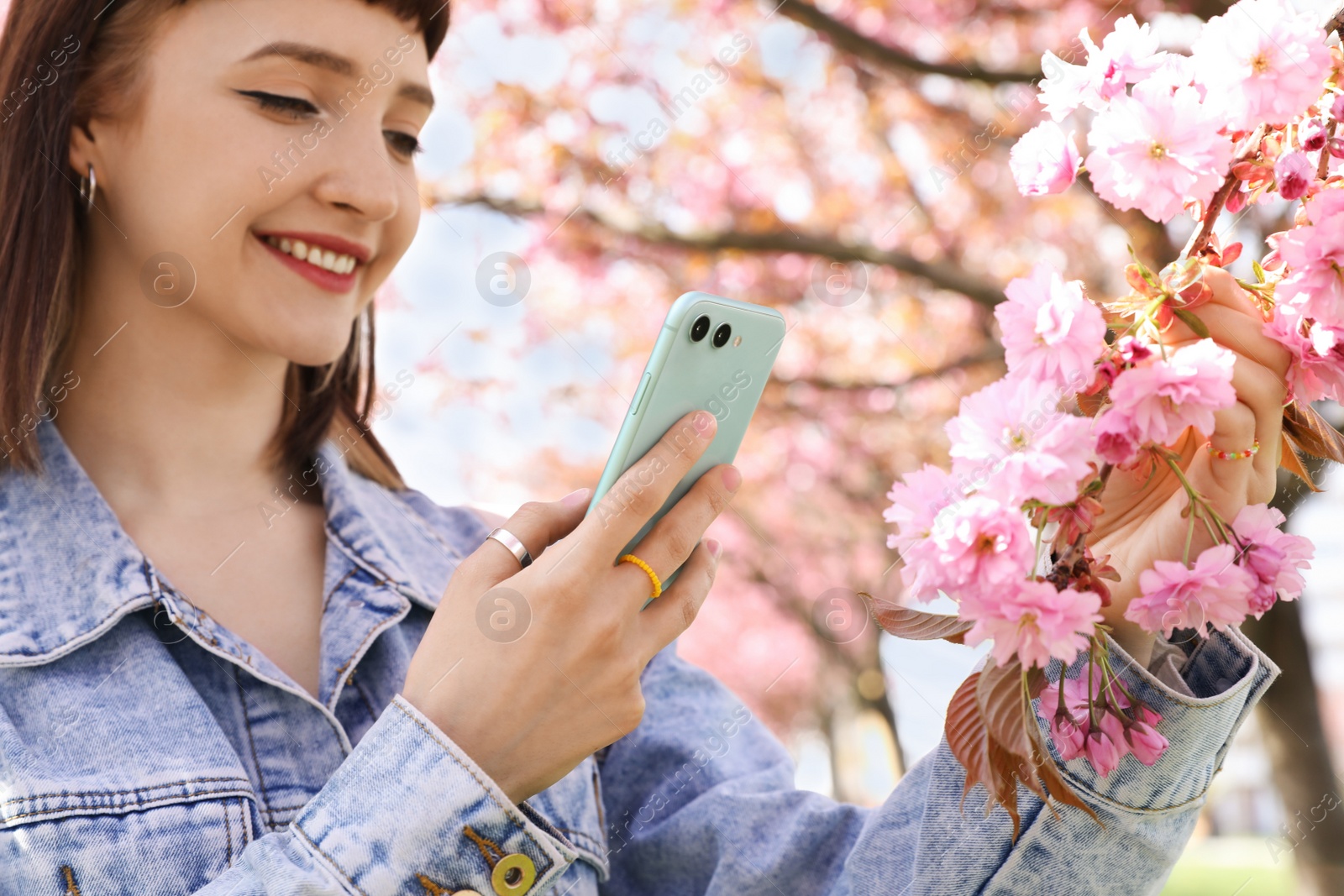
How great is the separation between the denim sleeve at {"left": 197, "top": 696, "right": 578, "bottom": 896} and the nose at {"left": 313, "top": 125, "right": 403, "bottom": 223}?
2.64ft

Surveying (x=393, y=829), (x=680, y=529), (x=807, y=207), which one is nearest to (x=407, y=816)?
(x=393, y=829)

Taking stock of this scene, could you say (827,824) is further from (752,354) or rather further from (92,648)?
(92,648)

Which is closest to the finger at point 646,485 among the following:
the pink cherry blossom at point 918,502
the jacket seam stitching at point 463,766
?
the jacket seam stitching at point 463,766

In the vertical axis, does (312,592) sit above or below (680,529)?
below

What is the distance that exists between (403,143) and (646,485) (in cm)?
Result: 90

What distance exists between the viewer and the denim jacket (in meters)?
1.01

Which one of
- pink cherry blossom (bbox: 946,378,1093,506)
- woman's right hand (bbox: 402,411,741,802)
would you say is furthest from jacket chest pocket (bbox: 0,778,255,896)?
pink cherry blossom (bbox: 946,378,1093,506)

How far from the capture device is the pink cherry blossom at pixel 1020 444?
65cm

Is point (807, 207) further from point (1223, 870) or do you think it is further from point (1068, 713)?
point (1223, 870)

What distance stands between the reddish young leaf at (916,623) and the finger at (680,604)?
0.32 meters

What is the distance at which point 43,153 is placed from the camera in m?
1.47

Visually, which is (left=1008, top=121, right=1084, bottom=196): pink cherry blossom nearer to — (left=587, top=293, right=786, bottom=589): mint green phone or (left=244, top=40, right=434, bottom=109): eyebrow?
(left=587, top=293, right=786, bottom=589): mint green phone

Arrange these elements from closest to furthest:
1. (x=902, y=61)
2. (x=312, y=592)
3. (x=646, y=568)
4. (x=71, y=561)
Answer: (x=646, y=568), (x=71, y=561), (x=312, y=592), (x=902, y=61)

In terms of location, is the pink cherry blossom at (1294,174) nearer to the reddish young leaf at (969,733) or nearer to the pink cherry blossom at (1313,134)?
the pink cherry blossom at (1313,134)
